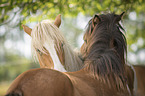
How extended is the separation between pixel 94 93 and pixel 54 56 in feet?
3.10

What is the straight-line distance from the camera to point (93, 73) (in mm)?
1927

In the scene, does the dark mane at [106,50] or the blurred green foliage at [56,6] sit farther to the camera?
the blurred green foliage at [56,6]

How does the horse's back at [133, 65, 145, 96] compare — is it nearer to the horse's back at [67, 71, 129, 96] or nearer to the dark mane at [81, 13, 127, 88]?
the dark mane at [81, 13, 127, 88]

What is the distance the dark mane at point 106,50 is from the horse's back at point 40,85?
0.65 meters

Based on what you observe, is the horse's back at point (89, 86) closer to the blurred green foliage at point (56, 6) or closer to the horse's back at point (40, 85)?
the horse's back at point (40, 85)

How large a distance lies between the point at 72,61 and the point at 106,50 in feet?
2.18

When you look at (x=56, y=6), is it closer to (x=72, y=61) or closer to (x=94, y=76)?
(x=72, y=61)

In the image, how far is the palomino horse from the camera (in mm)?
1273

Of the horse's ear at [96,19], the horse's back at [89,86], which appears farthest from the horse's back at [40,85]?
the horse's ear at [96,19]

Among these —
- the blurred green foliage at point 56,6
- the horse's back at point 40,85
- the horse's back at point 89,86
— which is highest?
the blurred green foliage at point 56,6

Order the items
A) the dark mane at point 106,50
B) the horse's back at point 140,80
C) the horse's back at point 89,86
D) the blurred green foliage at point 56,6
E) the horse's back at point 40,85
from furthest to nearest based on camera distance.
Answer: the blurred green foliage at point 56,6
the horse's back at point 140,80
the dark mane at point 106,50
the horse's back at point 89,86
the horse's back at point 40,85

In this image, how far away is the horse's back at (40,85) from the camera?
1.25 m

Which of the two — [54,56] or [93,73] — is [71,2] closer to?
[54,56]

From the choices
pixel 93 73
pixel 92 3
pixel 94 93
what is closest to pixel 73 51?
pixel 93 73
